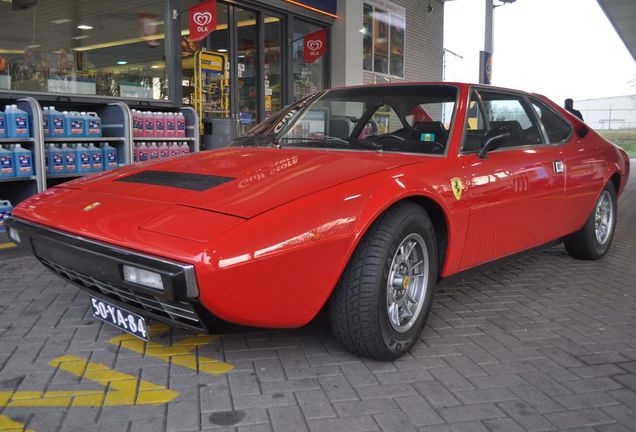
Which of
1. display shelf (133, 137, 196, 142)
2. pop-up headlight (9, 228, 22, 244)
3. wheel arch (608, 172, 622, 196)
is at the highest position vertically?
display shelf (133, 137, 196, 142)

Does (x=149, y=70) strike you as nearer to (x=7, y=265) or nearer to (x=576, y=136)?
(x=7, y=265)

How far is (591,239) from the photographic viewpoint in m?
4.61

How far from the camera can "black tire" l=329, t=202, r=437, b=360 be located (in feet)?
7.87

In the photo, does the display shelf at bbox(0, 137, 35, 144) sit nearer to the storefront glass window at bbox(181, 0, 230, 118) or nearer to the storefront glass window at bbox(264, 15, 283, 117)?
the storefront glass window at bbox(181, 0, 230, 118)

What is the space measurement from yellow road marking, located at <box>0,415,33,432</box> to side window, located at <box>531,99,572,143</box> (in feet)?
12.2

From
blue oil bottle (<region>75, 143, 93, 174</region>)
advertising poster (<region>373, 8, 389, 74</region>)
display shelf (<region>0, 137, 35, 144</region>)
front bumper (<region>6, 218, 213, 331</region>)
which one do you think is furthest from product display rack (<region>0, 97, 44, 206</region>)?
advertising poster (<region>373, 8, 389, 74</region>)

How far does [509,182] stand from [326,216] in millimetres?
1530

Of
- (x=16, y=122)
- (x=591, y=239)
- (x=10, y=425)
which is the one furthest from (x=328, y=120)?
(x=16, y=122)

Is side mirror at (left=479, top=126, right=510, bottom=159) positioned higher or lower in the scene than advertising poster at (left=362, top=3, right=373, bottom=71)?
lower

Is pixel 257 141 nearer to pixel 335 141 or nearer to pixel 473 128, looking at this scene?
pixel 335 141

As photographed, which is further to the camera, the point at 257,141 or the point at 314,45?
the point at 314,45

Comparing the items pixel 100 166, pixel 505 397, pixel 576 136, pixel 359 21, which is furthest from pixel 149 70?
pixel 505 397

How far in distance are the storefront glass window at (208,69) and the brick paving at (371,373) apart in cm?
497

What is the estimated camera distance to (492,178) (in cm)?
316
